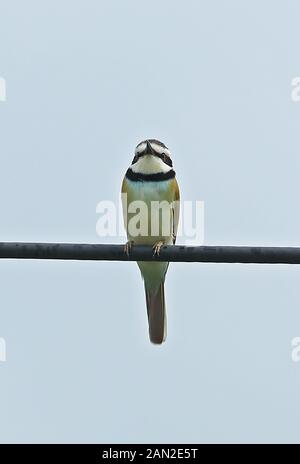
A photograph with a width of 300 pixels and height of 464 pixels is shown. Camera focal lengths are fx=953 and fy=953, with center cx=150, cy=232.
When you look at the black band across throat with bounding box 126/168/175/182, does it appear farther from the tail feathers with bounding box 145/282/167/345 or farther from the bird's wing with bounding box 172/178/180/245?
the tail feathers with bounding box 145/282/167/345

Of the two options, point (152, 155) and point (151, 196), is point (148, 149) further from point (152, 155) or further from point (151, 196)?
point (151, 196)

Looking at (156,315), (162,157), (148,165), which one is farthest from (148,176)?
(156,315)

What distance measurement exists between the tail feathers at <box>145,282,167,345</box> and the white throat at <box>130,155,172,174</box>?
810mm

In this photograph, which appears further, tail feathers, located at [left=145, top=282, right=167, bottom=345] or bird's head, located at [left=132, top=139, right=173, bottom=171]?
tail feathers, located at [left=145, top=282, right=167, bottom=345]

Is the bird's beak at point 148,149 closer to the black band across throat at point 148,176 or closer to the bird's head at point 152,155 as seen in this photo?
the bird's head at point 152,155

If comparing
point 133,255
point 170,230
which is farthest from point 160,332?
point 133,255

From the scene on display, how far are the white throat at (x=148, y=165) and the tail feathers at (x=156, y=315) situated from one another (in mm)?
810

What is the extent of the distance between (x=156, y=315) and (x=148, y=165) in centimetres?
102

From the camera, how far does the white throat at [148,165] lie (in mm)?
5770

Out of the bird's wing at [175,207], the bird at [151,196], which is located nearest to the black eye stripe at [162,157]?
the bird at [151,196]

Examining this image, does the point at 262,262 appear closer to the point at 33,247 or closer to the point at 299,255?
the point at 299,255

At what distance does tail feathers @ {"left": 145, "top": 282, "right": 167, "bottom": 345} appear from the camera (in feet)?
20.3

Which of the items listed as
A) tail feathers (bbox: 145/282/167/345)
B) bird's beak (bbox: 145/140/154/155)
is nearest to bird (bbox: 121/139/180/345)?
bird's beak (bbox: 145/140/154/155)

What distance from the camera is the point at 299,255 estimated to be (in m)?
3.48
